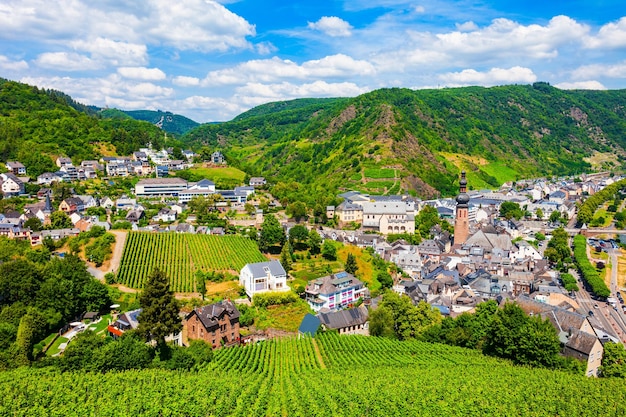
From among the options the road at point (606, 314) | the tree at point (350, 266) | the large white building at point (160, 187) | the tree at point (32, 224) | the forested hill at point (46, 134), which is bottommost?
the road at point (606, 314)

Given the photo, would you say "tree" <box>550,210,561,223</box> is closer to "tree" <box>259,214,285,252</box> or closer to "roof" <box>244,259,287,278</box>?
"tree" <box>259,214,285,252</box>

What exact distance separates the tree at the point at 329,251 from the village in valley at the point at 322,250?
0.16m

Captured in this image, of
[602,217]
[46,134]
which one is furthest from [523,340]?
[46,134]

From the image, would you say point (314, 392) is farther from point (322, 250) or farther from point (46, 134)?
point (46, 134)

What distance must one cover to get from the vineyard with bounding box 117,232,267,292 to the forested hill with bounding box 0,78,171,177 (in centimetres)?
4420

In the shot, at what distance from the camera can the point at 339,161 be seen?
150 meters

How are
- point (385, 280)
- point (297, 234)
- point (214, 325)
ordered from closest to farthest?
point (214, 325), point (385, 280), point (297, 234)

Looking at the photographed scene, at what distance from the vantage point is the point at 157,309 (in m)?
37.4

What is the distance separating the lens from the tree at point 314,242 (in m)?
75.7

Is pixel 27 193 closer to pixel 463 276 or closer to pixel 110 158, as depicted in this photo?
pixel 110 158

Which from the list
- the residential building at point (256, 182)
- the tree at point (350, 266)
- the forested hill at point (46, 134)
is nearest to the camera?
the tree at point (350, 266)

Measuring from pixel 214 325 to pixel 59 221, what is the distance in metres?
39.7

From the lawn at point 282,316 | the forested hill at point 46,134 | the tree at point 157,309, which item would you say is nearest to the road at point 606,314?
the lawn at point 282,316

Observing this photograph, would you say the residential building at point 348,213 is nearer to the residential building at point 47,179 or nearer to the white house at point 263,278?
the white house at point 263,278
